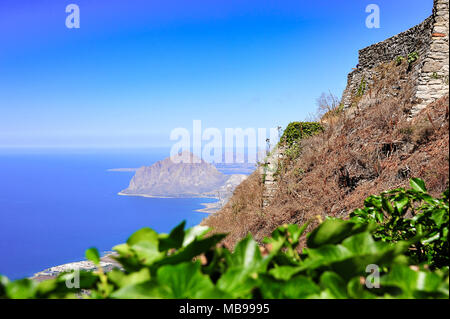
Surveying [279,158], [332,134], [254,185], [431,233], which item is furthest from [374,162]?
[431,233]

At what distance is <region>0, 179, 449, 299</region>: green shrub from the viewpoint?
0.79 metres

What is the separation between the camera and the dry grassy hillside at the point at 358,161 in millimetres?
6316

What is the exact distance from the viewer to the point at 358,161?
7855mm

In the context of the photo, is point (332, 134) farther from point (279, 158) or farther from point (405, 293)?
point (405, 293)

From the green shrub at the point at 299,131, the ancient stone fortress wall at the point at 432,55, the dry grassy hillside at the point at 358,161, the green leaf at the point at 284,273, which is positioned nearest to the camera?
the green leaf at the point at 284,273

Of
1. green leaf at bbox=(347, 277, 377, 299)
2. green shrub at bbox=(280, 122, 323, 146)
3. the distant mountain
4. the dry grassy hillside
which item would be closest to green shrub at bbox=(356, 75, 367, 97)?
the dry grassy hillside

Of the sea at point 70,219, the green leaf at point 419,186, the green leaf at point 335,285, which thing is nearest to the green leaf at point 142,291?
the green leaf at point 335,285

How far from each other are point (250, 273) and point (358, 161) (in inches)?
308

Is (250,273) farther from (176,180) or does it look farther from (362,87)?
(176,180)

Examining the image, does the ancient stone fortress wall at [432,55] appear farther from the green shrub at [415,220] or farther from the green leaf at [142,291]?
the green leaf at [142,291]

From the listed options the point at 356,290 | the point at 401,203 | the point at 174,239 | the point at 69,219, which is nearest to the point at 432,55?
the point at 401,203

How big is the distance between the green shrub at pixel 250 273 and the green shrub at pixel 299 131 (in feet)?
31.6

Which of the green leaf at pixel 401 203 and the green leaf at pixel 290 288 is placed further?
the green leaf at pixel 401 203
